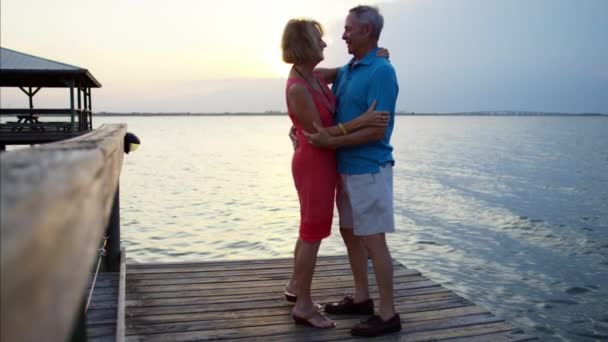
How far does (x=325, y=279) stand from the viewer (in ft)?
16.8

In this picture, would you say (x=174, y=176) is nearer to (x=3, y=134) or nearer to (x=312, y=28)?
(x=3, y=134)

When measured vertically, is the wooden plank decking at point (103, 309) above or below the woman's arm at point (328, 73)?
below

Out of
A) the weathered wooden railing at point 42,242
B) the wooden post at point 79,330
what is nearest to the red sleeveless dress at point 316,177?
the wooden post at point 79,330

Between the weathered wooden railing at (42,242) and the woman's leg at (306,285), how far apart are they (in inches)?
124

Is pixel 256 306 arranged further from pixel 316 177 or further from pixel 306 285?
pixel 316 177

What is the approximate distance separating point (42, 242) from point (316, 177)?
329cm

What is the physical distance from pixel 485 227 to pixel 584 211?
5201mm

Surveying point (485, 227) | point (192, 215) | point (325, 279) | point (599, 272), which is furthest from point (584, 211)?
point (325, 279)

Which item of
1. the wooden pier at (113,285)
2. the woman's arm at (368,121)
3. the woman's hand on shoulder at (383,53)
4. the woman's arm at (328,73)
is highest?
the woman's hand on shoulder at (383,53)

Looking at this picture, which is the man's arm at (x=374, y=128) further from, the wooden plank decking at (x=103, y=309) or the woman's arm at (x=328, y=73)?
the wooden plank decking at (x=103, y=309)

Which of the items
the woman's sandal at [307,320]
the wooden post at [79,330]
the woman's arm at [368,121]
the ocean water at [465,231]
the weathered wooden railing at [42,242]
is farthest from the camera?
the ocean water at [465,231]

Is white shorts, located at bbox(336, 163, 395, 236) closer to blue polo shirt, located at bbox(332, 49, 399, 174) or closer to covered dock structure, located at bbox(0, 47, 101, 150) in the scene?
blue polo shirt, located at bbox(332, 49, 399, 174)

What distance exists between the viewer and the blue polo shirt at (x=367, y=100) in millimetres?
3626

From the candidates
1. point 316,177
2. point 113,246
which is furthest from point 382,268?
point 113,246
